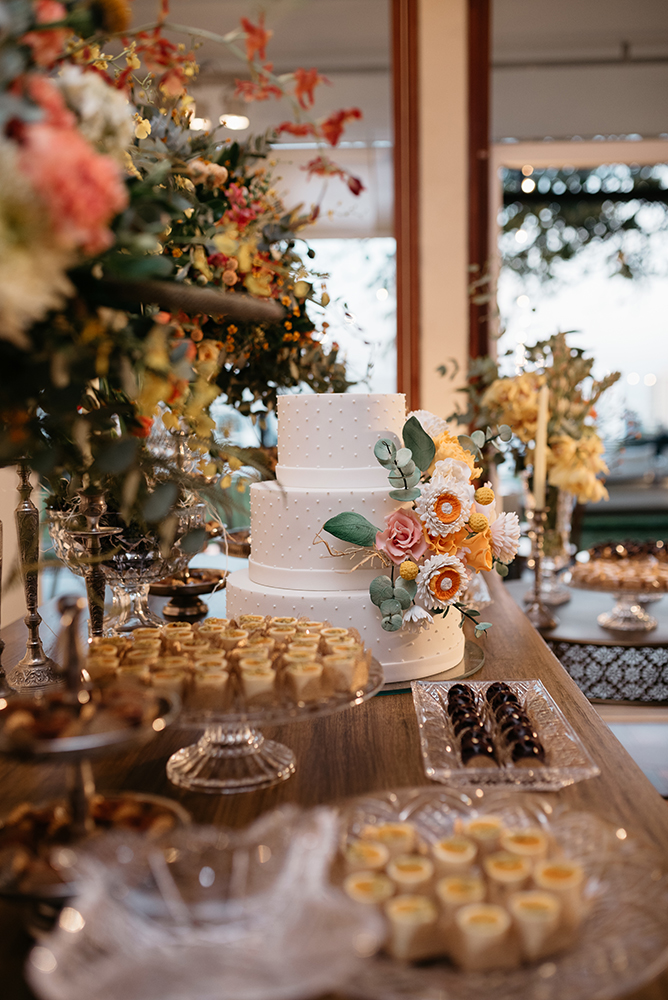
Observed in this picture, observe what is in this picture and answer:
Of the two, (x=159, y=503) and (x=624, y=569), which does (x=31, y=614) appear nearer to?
(x=159, y=503)

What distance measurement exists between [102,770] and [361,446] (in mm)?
685

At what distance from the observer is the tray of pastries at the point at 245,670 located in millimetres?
949

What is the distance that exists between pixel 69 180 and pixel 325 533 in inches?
35.3

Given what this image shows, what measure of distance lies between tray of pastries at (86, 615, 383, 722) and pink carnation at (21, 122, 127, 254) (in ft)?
1.72

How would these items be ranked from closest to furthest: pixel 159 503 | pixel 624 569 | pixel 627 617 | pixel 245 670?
1. pixel 159 503
2. pixel 245 670
3. pixel 627 617
4. pixel 624 569

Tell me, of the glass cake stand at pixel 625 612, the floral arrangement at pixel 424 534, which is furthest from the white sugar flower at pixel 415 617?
the glass cake stand at pixel 625 612

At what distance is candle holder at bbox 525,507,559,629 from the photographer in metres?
2.14

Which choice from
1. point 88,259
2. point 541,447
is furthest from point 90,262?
point 541,447

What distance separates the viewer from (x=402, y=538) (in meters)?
1.28

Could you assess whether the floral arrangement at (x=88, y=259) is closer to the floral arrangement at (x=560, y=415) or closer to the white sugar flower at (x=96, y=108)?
the white sugar flower at (x=96, y=108)

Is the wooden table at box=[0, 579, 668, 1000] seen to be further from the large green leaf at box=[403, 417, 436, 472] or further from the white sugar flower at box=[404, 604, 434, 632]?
the large green leaf at box=[403, 417, 436, 472]

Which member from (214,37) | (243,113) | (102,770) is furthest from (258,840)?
(243,113)

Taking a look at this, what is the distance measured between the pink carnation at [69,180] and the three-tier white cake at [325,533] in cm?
81

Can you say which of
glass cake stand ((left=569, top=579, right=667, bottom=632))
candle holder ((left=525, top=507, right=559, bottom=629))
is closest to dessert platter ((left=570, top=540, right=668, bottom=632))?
glass cake stand ((left=569, top=579, right=667, bottom=632))
